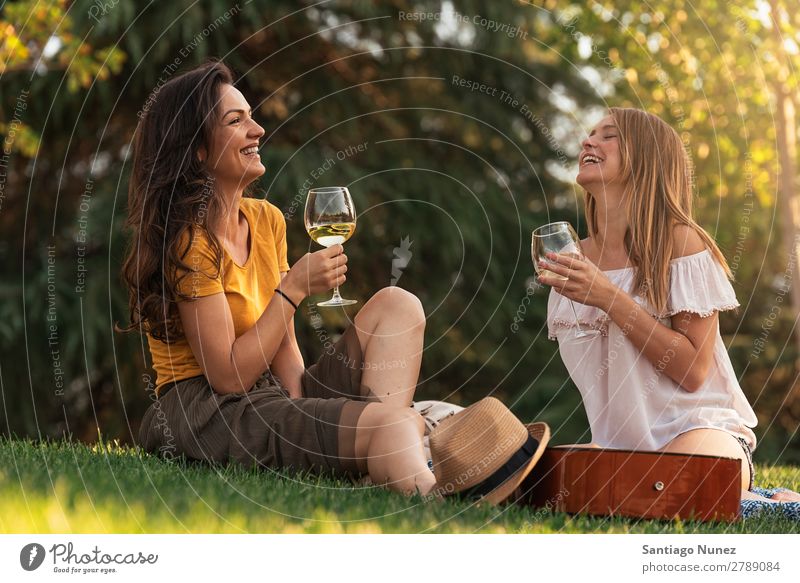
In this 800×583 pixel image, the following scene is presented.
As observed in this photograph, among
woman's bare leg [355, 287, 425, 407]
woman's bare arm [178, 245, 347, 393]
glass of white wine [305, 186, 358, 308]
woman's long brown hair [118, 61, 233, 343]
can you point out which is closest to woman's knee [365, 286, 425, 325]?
woman's bare leg [355, 287, 425, 407]

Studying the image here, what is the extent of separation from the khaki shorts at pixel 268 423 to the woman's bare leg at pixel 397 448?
98 millimetres

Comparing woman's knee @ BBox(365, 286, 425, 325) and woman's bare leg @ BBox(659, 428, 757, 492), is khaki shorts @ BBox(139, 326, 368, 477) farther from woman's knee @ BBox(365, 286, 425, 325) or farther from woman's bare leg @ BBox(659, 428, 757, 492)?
woman's bare leg @ BBox(659, 428, 757, 492)

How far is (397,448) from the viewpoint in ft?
12.1

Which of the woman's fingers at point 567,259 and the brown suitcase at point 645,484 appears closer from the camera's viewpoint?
the brown suitcase at point 645,484

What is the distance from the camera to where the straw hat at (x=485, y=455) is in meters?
3.58

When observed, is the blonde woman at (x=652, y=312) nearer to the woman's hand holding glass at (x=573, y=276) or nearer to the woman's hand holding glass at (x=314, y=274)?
the woman's hand holding glass at (x=573, y=276)

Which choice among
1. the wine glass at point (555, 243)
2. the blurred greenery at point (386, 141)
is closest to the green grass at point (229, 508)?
the wine glass at point (555, 243)

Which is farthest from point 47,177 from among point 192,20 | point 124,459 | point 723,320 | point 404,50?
point 723,320

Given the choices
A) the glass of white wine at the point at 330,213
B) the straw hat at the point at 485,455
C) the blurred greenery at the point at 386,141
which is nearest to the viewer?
the straw hat at the point at 485,455

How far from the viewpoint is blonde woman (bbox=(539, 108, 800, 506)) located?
161 inches

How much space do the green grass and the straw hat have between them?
86 millimetres

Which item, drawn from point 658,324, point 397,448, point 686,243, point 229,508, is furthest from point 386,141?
point 229,508
